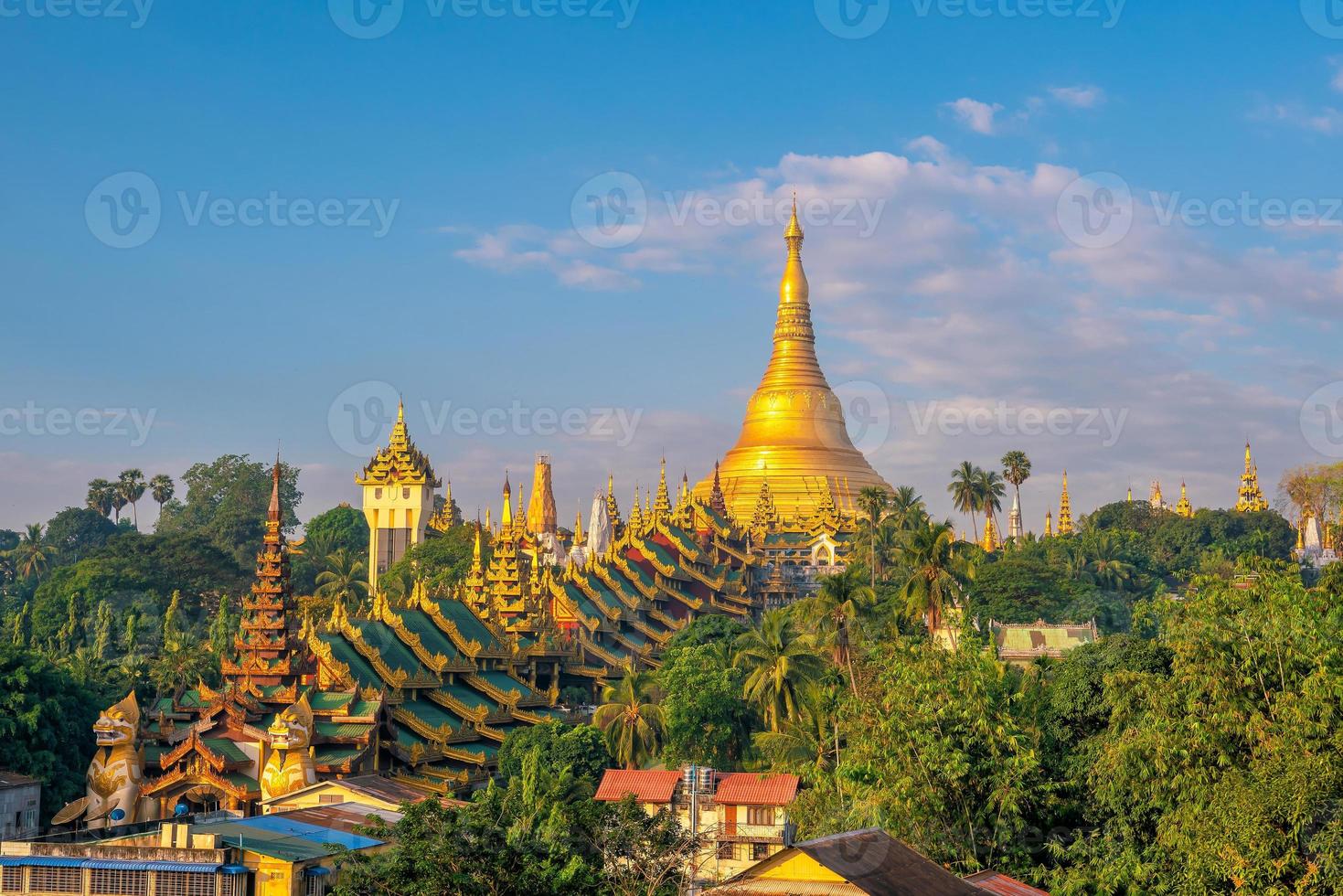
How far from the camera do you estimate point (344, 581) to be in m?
81.2

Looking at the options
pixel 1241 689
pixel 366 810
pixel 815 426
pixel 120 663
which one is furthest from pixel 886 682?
pixel 815 426

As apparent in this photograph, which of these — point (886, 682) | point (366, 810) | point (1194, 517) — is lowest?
point (366, 810)

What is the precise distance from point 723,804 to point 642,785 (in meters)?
1.94

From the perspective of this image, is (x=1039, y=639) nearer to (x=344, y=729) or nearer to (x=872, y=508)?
(x=872, y=508)

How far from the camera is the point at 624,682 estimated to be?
1940 inches

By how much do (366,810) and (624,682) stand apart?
40.8 ft

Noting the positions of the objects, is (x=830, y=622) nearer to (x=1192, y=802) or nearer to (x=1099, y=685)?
(x=1099, y=685)

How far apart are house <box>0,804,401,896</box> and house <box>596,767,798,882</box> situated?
8146mm

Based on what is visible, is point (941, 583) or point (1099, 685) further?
point (941, 583)

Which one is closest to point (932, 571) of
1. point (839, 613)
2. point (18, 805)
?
point (839, 613)

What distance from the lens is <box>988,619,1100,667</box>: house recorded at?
61.5 metres

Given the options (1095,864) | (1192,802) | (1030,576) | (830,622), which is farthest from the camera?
(1030,576)

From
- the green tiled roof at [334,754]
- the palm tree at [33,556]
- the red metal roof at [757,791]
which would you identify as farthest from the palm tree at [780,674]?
the palm tree at [33,556]

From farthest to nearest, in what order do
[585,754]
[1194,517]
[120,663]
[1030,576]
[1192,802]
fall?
[1194,517] < [1030,576] < [120,663] < [585,754] < [1192,802]
